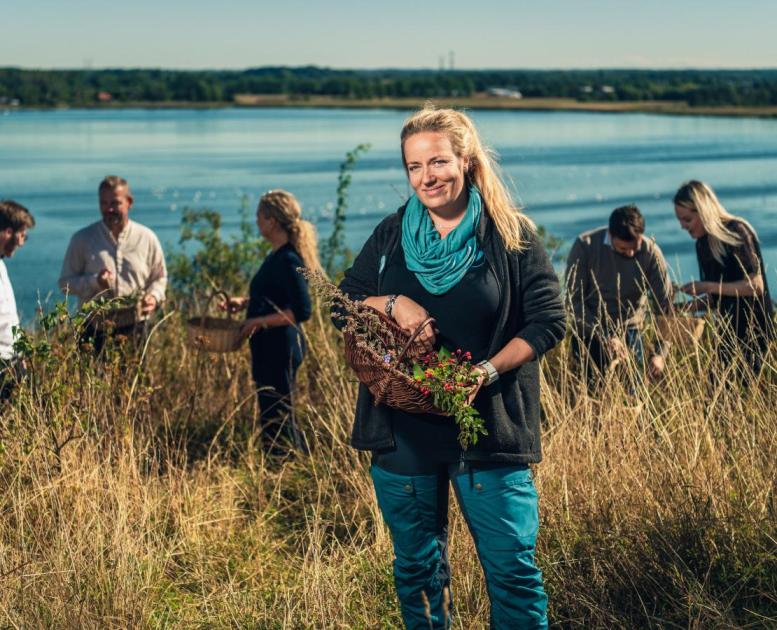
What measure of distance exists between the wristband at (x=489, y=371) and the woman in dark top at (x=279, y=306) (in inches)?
113

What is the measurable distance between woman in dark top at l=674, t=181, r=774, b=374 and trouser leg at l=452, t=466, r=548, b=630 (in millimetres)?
3302

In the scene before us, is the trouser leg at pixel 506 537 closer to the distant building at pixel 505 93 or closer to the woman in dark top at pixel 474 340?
the woman in dark top at pixel 474 340

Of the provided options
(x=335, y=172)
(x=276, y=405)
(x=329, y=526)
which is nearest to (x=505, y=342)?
(x=329, y=526)

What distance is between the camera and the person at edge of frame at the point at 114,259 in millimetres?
6539

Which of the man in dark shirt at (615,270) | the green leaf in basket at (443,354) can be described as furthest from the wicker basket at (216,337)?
the green leaf in basket at (443,354)

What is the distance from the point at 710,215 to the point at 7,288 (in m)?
3.82

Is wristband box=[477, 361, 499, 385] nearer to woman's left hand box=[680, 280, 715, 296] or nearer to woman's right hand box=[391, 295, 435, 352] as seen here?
woman's right hand box=[391, 295, 435, 352]

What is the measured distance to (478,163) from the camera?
10.3 feet

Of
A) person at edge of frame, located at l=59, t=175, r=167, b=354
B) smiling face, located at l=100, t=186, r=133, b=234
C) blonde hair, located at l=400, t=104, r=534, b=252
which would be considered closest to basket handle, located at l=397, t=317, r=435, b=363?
blonde hair, located at l=400, t=104, r=534, b=252

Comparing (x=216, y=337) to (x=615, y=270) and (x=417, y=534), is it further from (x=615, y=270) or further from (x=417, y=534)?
(x=417, y=534)

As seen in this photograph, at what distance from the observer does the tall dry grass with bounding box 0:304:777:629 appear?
12.3 feet

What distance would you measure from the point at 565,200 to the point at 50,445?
Answer: 30.9 metres

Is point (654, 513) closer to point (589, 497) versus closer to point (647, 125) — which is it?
point (589, 497)

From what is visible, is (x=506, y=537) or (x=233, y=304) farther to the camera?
(x=233, y=304)
